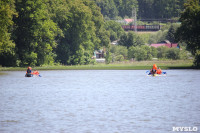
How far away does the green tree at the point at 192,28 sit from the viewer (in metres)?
84.8

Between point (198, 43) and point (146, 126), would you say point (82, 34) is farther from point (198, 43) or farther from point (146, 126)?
point (146, 126)

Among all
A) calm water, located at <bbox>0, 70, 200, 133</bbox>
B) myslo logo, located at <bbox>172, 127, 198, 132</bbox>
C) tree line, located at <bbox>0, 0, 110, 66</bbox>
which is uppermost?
tree line, located at <bbox>0, 0, 110, 66</bbox>

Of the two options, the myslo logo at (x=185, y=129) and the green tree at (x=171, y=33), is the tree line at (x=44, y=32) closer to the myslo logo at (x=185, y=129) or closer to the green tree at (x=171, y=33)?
the myslo logo at (x=185, y=129)

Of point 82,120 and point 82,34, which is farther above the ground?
point 82,34

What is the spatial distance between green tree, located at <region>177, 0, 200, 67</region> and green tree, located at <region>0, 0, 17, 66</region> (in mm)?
28350

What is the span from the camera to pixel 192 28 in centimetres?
8488

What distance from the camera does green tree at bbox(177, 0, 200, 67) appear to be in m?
84.8

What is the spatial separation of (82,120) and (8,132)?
4781 mm

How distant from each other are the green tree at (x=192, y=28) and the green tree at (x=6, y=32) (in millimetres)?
28350

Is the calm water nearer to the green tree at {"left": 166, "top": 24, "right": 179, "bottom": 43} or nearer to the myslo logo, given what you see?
the myslo logo

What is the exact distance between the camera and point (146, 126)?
25328mm

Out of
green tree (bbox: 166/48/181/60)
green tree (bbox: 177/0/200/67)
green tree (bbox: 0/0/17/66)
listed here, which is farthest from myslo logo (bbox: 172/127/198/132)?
green tree (bbox: 166/48/181/60)

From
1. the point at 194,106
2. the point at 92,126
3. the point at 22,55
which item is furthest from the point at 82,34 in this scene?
the point at 92,126

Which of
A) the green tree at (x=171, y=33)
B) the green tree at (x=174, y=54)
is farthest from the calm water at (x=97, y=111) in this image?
the green tree at (x=171, y=33)
